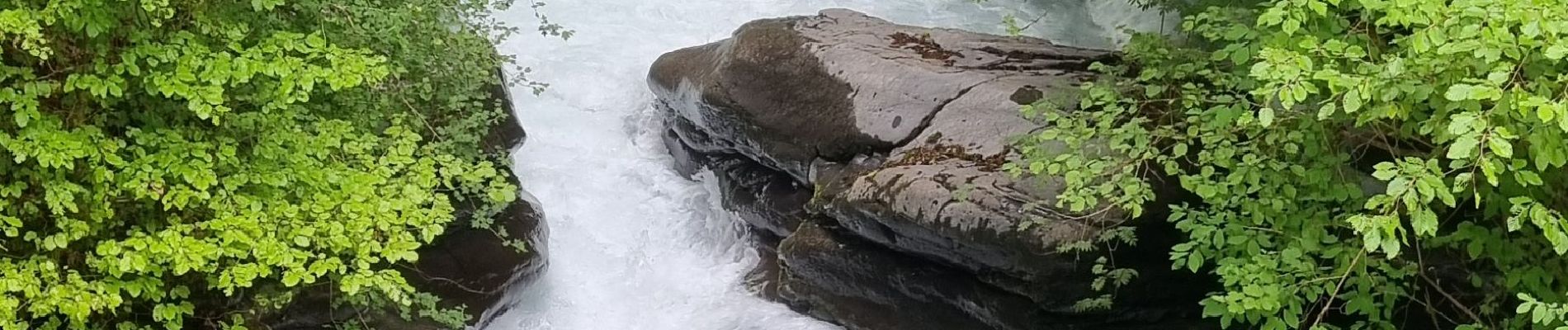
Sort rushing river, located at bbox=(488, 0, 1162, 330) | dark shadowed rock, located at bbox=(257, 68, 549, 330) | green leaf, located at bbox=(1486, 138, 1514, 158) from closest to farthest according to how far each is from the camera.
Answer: green leaf, located at bbox=(1486, 138, 1514, 158), dark shadowed rock, located at bbox=(257, 68, 549, 330), rushing river, located at bbox=(488, 0, 1162, 330)

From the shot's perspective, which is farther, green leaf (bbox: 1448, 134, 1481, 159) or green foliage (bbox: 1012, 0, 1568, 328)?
green foliage (bbox: 1012, 0, 1568, 328)

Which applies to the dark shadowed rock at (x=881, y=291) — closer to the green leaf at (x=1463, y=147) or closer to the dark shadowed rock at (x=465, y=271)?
the dark shadowed rock at (x=465, y=271)

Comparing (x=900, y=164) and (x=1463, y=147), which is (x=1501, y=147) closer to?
(x=1463, y=147)

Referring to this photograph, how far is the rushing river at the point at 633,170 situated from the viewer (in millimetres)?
7059

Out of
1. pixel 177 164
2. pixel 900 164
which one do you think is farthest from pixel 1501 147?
pixel 177 164

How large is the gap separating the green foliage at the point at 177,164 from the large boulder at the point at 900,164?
99.3 inches

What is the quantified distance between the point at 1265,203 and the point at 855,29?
159 inches

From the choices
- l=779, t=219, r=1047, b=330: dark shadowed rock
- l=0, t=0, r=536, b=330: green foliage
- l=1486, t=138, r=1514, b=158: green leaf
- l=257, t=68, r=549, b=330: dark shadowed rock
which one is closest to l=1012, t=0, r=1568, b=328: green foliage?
l=1486, t=138, r=1514, b=158: green leaf

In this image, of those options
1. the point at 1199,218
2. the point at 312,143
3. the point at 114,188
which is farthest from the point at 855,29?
the point at 114,188

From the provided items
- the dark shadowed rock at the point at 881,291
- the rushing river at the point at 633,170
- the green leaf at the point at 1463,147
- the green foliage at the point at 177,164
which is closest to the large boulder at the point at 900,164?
the dark shadowed rock at the point at 881,291

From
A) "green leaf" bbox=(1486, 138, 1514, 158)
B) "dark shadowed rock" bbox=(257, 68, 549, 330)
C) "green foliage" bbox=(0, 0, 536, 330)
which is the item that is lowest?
"dark shadowed rock" bbox=(257, 68, 549, 330)

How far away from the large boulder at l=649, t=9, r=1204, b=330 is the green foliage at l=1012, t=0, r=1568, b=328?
560mm

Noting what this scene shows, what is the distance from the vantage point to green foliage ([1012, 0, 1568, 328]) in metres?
3.04

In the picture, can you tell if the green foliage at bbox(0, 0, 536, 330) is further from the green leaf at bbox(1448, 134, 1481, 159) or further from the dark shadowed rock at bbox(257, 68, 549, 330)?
the green leaf at bbox(1448, 134, 1481, 159)
